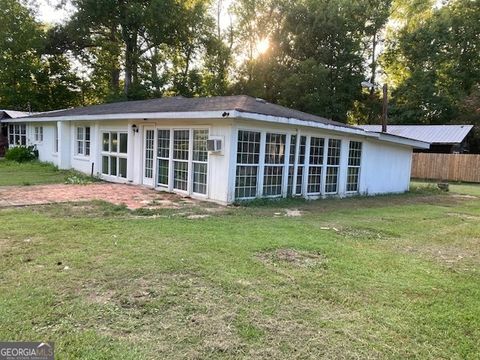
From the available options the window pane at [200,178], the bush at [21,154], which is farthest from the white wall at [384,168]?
the bush at [21,154]

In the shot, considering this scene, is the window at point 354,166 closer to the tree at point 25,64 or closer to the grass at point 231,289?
the grass at point 231,289

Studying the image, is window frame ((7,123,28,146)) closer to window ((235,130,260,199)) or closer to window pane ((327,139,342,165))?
window ((235,130,260,199))

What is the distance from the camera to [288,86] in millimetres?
31234

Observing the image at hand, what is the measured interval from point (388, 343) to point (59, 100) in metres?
33.1

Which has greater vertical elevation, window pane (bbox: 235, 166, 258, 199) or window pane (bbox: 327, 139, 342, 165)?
window pane (bbox: 327, 139, 342, 165)

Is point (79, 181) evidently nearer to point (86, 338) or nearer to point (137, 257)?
point (137, 257)

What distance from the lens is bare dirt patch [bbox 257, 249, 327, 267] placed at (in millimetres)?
4949

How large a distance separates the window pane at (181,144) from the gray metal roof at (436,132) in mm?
16896

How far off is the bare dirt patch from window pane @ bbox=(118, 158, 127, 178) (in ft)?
28.4

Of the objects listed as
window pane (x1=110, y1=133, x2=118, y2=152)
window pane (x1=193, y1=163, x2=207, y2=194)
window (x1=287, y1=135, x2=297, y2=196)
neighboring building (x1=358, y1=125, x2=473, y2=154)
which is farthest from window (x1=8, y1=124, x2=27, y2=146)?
neighboring building (x1=358, y1=125, x2=473, y2=154)

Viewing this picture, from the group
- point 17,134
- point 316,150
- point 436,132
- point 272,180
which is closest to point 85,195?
point 272,180

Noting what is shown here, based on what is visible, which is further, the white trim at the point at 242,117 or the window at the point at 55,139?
the window at the point at 55,139

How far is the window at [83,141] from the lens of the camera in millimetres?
15031

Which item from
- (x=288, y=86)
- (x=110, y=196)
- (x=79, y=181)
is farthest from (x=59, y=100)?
(x=110, y=196)
